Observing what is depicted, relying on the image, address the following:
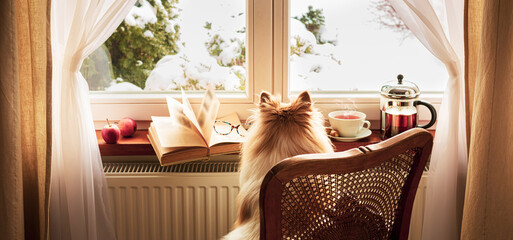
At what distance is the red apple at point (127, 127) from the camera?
187 cm

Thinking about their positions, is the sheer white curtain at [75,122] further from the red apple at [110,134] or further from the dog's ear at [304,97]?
the dog's ear at [304,97]

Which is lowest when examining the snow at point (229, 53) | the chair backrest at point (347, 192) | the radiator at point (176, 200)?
the radiator at point (176, 200)

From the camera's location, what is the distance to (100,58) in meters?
1.98

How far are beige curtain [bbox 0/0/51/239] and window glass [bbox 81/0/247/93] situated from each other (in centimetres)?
39

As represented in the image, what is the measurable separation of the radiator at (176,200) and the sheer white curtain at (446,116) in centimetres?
17

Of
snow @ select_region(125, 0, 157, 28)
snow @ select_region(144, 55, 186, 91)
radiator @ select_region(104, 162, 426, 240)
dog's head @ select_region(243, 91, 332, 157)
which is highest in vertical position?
snow @ select_region(125, 0, 157, 28)

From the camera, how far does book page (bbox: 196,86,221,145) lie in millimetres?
1761

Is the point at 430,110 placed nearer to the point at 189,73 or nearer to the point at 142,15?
the point at 189,73

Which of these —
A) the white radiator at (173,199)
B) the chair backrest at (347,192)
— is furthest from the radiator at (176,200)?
the chair backrest at (347,192)

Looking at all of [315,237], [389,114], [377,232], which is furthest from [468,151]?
[315,237]

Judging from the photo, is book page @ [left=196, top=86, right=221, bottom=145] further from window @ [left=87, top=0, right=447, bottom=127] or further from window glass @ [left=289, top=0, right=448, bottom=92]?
window glass @ [left=289, top=0, right=448, bottom=92]

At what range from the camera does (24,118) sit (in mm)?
1600

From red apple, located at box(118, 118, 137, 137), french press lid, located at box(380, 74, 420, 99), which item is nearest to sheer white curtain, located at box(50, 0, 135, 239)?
red apple, located at box(118, 118, 137, 137)

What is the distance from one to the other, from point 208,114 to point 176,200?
0.35 metres
